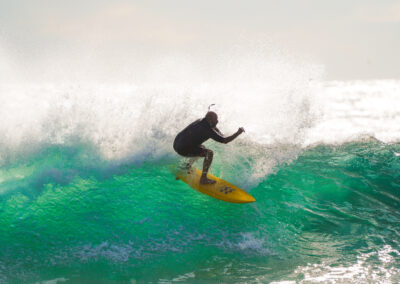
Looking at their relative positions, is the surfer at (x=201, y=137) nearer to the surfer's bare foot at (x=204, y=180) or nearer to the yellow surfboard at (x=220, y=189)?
the surfer's bare foot at (x=204, y=180)

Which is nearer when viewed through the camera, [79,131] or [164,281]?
[164,281]

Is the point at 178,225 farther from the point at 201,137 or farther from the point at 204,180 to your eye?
the point at 201,137

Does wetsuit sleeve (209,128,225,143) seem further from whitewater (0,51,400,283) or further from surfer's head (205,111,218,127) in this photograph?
whitewater (0,51,400,283)

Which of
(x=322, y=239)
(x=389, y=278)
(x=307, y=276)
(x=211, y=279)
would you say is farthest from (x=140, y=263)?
(x=389, y=278)

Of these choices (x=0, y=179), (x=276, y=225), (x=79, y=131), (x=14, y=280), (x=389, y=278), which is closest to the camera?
(x=389, y=278)

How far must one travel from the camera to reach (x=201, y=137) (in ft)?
21.9

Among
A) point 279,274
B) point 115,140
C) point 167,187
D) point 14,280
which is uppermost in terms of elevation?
point 115,140

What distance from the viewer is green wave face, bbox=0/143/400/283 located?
5.65 metres

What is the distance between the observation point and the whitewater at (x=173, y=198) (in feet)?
18.9

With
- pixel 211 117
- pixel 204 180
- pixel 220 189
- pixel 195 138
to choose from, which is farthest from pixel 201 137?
pixel 220 189

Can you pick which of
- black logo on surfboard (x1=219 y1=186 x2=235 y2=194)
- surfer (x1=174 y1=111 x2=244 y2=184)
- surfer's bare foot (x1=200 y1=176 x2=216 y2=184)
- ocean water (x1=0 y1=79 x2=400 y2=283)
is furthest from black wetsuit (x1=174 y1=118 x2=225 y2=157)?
ocean water (x1=0 y1=79 x2=400 y2=283)

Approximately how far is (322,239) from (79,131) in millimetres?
5217

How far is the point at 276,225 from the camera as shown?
270 inches

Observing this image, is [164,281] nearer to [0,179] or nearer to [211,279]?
[211,279]
